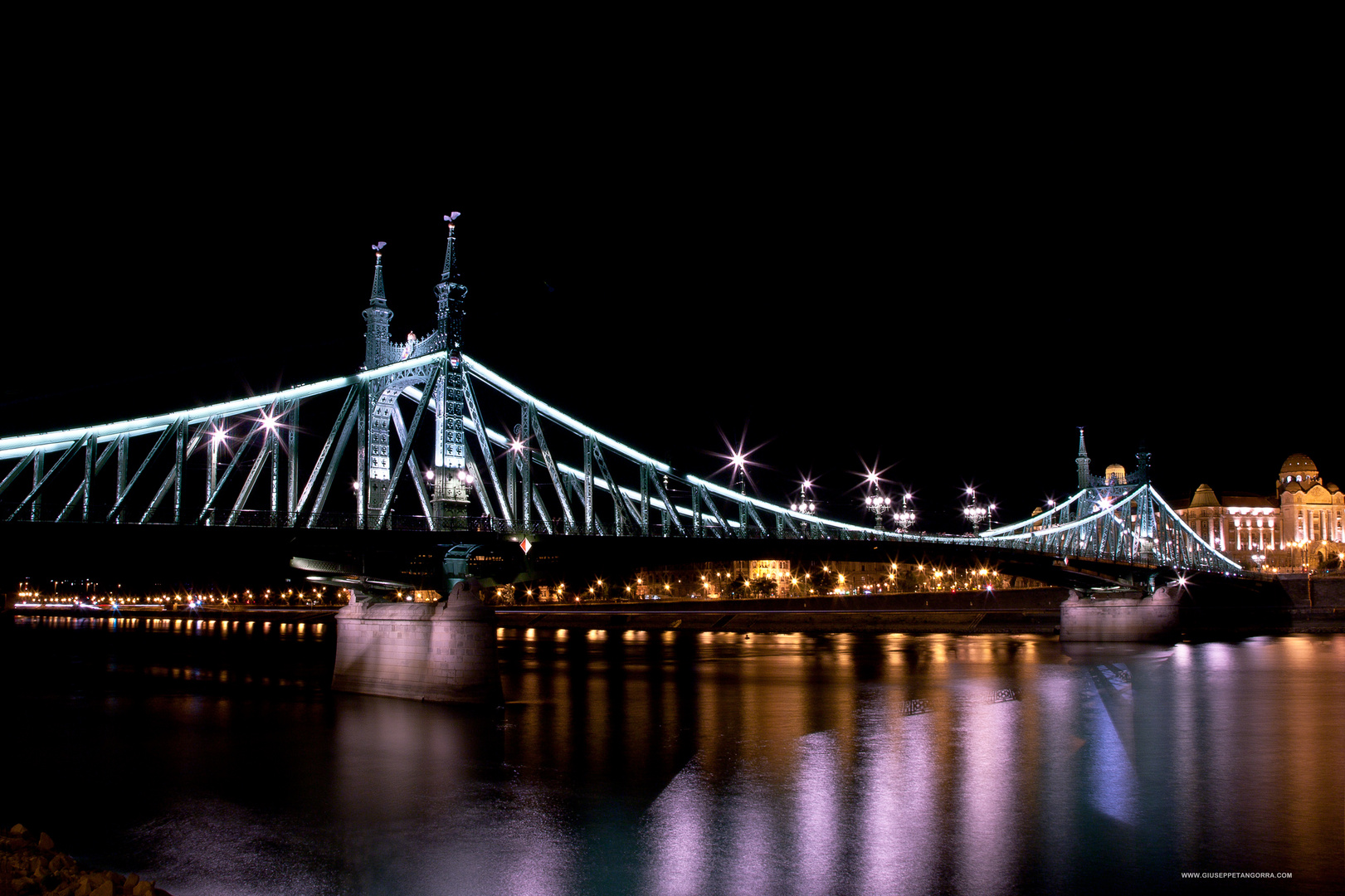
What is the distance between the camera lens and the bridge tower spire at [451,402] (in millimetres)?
34719

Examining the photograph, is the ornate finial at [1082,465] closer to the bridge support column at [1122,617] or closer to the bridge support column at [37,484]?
the bridge support column at [1122,617]

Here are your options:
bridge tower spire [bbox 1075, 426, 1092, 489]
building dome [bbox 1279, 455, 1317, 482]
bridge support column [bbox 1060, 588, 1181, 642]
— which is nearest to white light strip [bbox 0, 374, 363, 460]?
bridge support column [bbox 1060, 588, 1181, 642]

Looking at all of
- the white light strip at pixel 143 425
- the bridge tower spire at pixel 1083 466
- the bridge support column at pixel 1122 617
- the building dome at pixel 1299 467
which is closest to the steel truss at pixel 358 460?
the white light strip at pixel 143 425

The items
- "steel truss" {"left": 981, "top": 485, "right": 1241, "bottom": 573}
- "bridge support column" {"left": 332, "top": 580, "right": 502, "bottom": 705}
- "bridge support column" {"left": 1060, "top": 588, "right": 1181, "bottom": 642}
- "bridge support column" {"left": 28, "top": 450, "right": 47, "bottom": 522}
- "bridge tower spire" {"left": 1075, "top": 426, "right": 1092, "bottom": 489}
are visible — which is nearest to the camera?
"bridge support column" {"left": 28, "top": 450, "right": 47, "bottom": 522}

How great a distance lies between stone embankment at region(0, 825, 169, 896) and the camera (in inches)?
320

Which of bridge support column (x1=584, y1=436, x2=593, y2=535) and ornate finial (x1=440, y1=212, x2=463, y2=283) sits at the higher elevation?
ornate finial (x1=440, y1=212, x2=463, y2=283)

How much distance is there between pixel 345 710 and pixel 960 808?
20524 millimetres

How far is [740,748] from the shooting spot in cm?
2456

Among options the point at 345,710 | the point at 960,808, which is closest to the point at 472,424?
the point at 345,710

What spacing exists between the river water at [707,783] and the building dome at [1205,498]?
104 metres

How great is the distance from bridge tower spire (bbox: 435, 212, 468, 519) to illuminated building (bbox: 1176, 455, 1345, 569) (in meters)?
120

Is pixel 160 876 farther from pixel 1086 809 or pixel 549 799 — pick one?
pixel 1086 809

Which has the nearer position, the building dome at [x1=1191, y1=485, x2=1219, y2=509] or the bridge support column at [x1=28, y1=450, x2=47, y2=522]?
the bridge support column at [x1=28, y1=450, x2=47, y2=522]

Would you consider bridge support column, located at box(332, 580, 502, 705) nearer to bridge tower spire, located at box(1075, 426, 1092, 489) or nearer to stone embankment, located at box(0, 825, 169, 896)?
stone embankment, located at box(0, 825, 169, 896)
